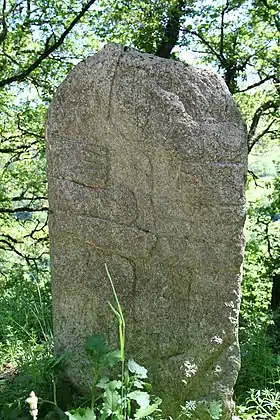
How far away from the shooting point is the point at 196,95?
8.76ft

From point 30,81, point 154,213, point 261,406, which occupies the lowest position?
point 261,406

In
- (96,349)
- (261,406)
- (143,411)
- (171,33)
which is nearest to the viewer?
(143,411)

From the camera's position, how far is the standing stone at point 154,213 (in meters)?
2.67

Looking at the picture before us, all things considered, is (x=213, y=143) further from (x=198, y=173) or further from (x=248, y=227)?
(x=248, y=227)

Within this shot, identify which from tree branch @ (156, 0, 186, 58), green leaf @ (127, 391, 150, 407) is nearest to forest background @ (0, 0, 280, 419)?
tree branch @ (156, 0, 186, 58)

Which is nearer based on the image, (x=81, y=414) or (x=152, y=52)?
(x=81, y=414)

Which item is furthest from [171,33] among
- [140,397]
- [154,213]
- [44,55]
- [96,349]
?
[140,397]

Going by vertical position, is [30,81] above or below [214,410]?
above

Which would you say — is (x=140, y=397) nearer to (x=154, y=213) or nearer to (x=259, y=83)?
(x=154, y=213)

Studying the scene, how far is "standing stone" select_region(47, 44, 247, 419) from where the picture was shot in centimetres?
267

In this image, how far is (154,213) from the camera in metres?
2.74

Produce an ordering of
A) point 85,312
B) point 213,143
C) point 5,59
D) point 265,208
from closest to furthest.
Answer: point 213,143, point 85,312, point 265,208, point 5,59

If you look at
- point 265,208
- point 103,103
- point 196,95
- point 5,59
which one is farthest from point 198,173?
point 5,59

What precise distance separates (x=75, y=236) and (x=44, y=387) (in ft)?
2.49
